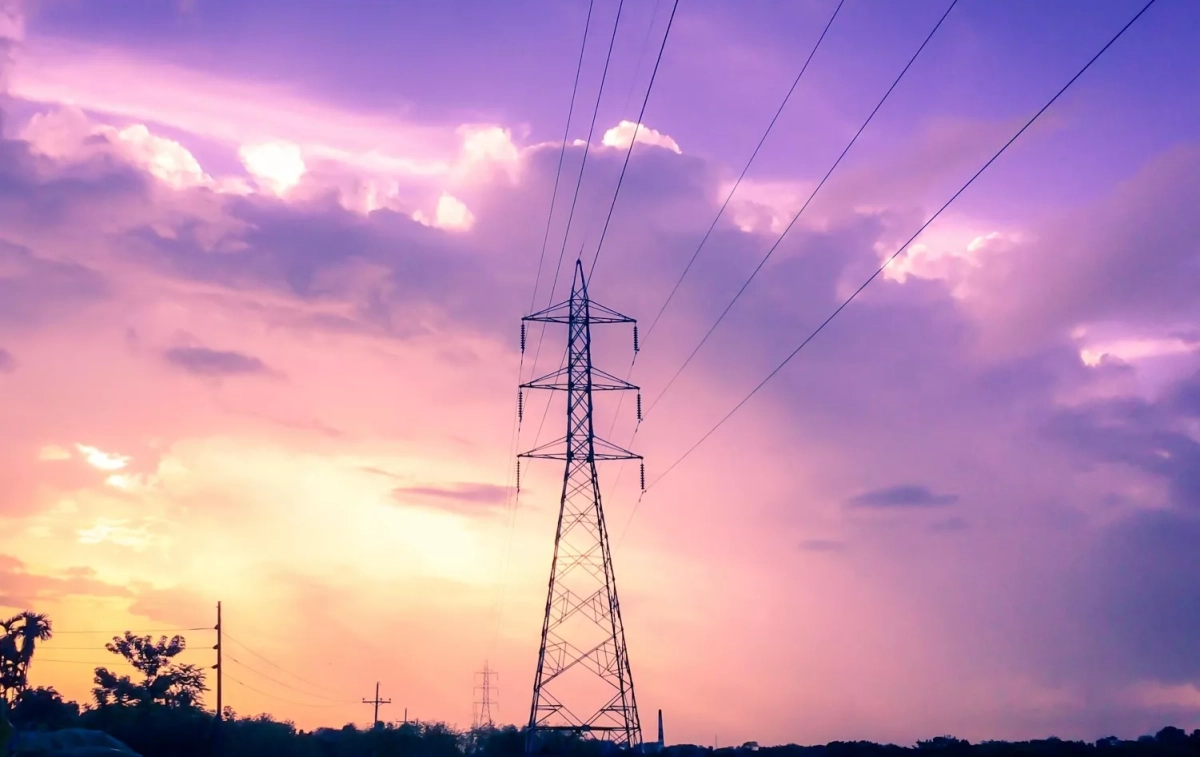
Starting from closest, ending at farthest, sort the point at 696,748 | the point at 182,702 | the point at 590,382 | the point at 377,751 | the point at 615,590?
the point at 615,590 → the point at 590,382 → the point at 696,748 → the point at 377,751 → the point at 182,702

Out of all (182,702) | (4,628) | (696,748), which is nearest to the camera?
(696,748)

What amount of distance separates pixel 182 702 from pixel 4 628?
66.7 ft

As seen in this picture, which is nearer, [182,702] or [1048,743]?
[1048,743]

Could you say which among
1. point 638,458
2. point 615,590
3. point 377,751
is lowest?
point 377,751

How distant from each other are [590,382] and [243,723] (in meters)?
56.5

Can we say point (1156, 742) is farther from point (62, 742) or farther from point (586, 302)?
point (62, 742)

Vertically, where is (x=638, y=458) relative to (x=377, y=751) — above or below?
above

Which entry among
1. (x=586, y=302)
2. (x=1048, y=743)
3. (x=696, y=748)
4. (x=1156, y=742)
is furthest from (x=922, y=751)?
(x=586, y=302)

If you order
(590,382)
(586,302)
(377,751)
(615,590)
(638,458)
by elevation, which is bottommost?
(377,751)

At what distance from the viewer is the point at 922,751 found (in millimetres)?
61094

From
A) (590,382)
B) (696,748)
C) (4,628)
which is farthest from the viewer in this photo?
(4,628)

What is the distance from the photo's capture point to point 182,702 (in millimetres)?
106375

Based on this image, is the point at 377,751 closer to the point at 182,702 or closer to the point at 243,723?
the point at 243,723

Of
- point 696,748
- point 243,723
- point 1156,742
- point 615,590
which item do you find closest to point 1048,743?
point 1156,742
